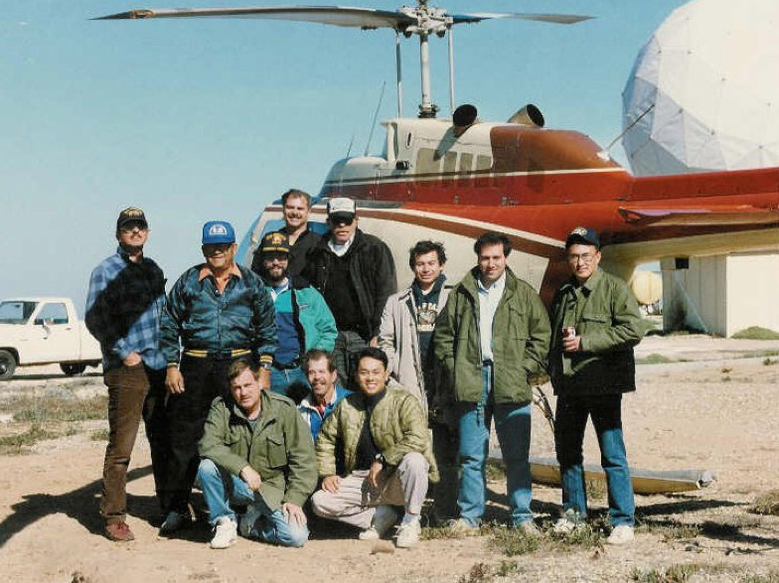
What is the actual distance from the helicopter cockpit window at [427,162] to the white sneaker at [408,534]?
4.86m

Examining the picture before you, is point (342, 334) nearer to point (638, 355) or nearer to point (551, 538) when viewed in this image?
point (551, 538)

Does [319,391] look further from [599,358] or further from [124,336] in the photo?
[599,358]

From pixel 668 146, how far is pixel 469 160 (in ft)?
77.6

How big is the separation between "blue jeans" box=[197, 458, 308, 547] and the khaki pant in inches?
9.9

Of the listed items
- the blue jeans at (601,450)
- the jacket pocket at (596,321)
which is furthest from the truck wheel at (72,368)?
the jacket pocket at (596,321)

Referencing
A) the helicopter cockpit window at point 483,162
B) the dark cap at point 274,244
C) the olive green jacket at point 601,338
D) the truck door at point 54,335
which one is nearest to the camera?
the olive green jacket at point 601,338

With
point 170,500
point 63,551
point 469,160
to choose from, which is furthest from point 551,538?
point 469,160

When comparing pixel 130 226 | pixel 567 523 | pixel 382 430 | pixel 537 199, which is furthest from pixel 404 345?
pixel 537 199

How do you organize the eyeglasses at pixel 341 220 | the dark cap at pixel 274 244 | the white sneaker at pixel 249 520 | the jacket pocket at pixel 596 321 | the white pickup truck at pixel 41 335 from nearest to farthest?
the jacket pocket at pixel 596 321, the white sneaker at pixel 249 520, the dark cap at pixel 274 244, the eyeglasses at pixel 341 220, the white pickup truck at pixel 41 335

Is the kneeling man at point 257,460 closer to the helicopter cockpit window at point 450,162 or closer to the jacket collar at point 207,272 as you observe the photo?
the jacket collar at point 207,272

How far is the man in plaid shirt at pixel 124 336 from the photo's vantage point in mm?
6305

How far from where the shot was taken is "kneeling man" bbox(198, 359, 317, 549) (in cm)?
608

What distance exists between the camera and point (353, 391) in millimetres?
6734

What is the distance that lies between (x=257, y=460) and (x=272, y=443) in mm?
156
